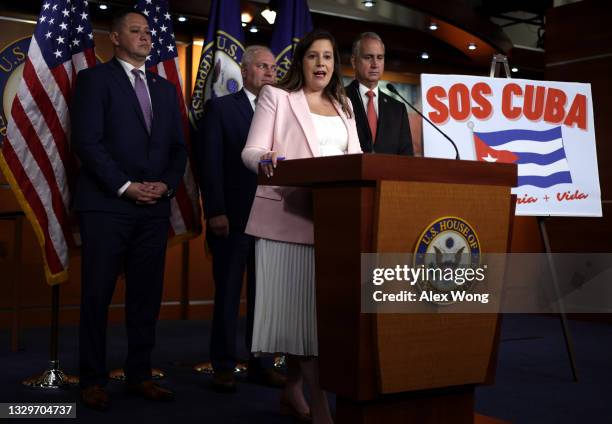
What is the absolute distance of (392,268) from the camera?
204cm

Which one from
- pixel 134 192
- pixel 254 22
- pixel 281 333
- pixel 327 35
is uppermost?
pixel 254 22

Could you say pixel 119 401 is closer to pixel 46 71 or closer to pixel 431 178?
pixel 46 71

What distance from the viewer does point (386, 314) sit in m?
2.05

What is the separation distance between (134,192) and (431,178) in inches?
62.4

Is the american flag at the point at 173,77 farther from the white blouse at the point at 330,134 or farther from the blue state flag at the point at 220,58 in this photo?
the white blouse at the point at 330,134

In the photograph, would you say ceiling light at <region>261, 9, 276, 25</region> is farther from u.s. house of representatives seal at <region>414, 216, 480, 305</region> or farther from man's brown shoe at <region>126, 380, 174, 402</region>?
u.s. house of representatives seal at <region>414, 216, 480, 305</region>

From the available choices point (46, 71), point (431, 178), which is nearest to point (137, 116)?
point (46, 71)

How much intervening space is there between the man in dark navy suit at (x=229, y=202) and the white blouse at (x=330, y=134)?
1155 mm

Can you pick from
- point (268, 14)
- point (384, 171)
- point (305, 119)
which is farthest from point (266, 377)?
point (268, 14)

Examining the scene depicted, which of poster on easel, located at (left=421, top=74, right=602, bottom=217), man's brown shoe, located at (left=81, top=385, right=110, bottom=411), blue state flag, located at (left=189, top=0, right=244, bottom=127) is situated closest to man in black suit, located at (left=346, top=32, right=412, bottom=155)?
poster on easel, located at (left=421, top=74, right=602, bottom=217)

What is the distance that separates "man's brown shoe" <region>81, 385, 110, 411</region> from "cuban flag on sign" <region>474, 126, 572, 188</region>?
213 centimetres

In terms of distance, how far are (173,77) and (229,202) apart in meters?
1.07

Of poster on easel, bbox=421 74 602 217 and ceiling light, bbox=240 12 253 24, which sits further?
ceiling light, bbox=240 12 253 24

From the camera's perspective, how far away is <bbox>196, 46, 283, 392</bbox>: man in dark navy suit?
3643 mm
